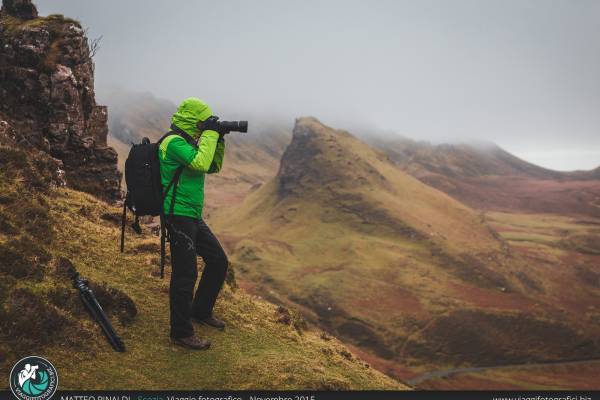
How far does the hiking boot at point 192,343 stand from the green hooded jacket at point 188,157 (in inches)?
89.0

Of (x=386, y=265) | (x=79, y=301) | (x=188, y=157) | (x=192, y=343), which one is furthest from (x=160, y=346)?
(x=386, y=265)

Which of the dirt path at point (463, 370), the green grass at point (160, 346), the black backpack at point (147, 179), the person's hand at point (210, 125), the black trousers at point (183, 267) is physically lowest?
the dirt path at point (463, 370)

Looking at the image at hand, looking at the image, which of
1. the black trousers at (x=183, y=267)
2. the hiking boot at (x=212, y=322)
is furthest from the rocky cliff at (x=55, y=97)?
the black trousers at (x=183, y=267)

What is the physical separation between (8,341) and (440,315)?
225 feet

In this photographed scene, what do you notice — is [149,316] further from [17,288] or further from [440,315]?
[440,315]

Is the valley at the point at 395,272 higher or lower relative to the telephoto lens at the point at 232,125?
lower

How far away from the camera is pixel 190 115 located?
27.8 feet

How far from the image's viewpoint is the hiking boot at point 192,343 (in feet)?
28.4

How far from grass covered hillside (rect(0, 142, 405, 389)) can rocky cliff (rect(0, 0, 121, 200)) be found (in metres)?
3.38

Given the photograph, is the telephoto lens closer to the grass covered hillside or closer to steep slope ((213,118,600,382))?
the grass covered hillside

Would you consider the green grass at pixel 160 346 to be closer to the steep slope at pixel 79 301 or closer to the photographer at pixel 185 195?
the steep slope at pixel 79 301

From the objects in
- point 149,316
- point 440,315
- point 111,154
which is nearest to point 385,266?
point 440,315

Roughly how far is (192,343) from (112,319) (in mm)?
1644

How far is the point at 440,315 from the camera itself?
69.3 m
